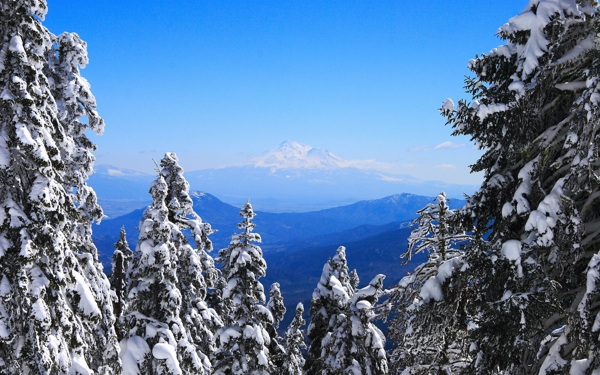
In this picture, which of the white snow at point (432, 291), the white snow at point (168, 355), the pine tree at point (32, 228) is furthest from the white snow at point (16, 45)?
the white snow at point (168, 355)

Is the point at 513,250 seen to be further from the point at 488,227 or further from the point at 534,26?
the point at 534,26

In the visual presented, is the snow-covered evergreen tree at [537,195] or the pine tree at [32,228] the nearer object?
the snow-covered evergreen tree at [537,195]

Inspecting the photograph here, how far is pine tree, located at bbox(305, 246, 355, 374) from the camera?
1803cm

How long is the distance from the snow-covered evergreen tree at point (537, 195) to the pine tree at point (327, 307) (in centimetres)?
975

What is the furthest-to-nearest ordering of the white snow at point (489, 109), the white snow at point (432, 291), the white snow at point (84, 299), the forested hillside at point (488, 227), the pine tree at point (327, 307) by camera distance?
the pine tree at point (327, 307) → the white snow at point (84, 299) → the white snow at point (432, 291) → the white snow at point (489, 109) → the forested hillside at point (488, 227)

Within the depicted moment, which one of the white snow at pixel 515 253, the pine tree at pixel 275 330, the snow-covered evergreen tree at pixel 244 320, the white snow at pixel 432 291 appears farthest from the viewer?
the pine tree at pixel 275 330

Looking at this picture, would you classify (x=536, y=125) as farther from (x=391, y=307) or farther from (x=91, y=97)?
(x=91, y=97)

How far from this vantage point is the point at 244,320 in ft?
58.8

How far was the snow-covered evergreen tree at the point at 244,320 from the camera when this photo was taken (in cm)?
1756

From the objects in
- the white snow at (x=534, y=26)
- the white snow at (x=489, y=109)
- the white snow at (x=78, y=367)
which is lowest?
the white snow at (x=78, y=367)

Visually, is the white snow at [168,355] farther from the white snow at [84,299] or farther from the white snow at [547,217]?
the white snow at [547,217]

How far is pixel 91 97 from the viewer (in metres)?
15.0

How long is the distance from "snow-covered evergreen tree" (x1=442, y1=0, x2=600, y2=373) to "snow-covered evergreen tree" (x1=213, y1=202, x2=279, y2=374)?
10.9 meters

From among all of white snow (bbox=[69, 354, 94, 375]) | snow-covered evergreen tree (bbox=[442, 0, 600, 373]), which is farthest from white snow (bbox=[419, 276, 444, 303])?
white snow (bbox=[69, 354, 94, 375])
